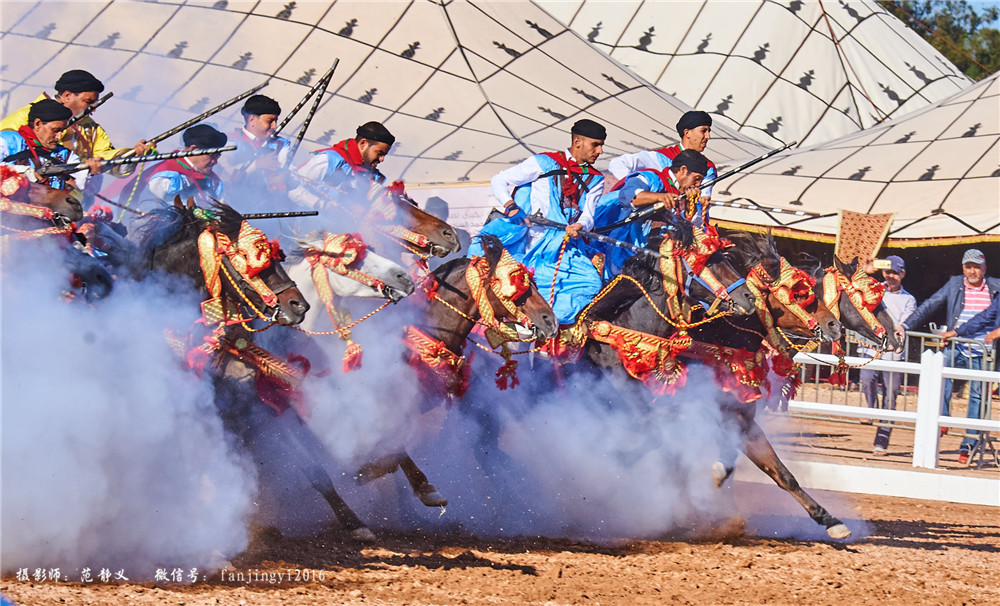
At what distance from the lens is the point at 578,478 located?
7.60 metres

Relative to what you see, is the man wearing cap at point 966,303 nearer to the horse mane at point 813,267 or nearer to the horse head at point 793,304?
the horse mane at point 813,267

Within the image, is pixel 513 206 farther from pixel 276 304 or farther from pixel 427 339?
pixel 276 304

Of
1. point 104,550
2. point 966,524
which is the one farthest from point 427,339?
point 966,524

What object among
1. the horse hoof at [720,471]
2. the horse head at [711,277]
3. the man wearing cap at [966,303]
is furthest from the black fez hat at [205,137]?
the man wearing cap at [966,303]

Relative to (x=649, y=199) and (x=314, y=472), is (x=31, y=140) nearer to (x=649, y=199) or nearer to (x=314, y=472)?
(x=314, y=472)

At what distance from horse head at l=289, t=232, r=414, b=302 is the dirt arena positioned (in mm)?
1353

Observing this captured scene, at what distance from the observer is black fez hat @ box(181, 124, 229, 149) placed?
23.2ft

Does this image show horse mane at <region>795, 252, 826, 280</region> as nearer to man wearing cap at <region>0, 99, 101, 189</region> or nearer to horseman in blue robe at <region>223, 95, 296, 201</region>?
horseman in blue robe at <region>223, 95, 296, 201</region>

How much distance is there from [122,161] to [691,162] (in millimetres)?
3575

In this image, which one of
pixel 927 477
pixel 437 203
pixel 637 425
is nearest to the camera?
pixel 637 425

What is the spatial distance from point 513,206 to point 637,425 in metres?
1.63

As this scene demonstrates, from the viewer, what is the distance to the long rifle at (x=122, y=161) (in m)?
6.31

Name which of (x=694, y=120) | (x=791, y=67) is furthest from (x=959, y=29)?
(x=694, y=120)

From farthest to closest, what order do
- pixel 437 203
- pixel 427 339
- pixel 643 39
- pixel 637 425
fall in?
1. pixel 643 39
2. pixel 437 203
3. pixel 637 425
4. pixel 427 339
